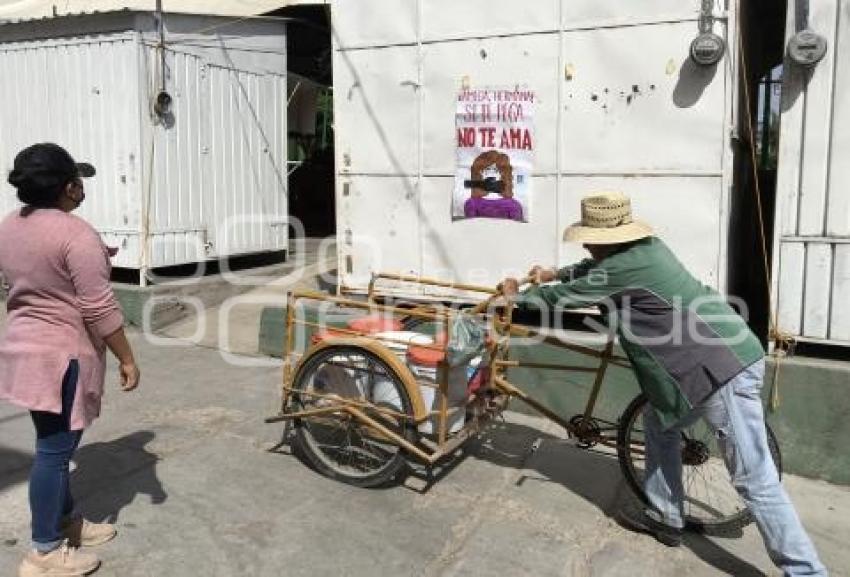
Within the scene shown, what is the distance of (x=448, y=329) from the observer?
157 inches

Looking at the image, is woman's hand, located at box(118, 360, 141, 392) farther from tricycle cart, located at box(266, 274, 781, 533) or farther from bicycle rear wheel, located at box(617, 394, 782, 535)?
bicycle rear wheel, located at box(617, 394, 782, 535)

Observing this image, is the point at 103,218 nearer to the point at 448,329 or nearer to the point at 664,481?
the point at 448,329

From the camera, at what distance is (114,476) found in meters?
4.45

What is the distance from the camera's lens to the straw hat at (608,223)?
11.7ft

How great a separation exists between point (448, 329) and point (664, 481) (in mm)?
1291

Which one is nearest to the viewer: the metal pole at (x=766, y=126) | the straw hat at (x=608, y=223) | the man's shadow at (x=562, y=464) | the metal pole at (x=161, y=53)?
the straw hat at (x=608, y=223)

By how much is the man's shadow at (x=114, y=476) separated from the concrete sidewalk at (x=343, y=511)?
1 cm

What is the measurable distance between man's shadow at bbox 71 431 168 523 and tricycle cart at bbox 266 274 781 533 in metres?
0.84

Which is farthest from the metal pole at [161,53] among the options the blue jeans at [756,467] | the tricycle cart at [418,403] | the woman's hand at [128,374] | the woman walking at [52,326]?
the blue jeans at [756,467]

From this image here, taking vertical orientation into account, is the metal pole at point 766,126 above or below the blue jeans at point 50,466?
above

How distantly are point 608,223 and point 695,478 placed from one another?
180cm

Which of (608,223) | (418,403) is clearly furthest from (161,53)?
(608,223)

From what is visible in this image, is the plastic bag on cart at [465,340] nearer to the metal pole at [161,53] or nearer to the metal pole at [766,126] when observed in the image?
the metal pole at [161,53]

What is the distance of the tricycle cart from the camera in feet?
13.5
